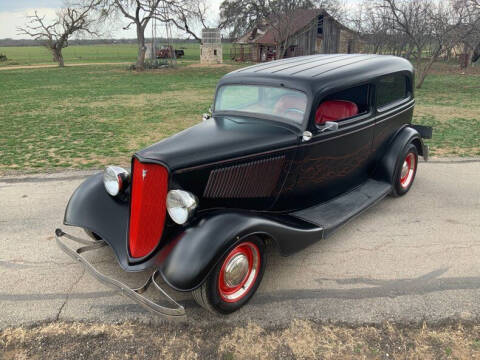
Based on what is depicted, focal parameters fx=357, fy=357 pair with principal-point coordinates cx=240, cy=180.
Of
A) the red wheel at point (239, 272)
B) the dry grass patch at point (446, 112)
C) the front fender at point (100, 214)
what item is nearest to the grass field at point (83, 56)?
the dry grass patch at point (446, 112)

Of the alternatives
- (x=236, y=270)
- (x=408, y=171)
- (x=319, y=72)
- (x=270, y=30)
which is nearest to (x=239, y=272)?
(x=236, y=270)

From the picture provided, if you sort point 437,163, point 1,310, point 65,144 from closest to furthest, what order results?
point 1,310 < point 437,163 < point 65,144

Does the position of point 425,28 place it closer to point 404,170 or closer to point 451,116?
point 451,116

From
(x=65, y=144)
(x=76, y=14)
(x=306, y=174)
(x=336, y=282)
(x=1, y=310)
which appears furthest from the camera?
(x=76, y=14)

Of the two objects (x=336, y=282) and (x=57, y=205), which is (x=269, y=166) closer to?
(x=336, y=282)

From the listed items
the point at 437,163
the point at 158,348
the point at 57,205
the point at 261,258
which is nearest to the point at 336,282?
the point at 261,258

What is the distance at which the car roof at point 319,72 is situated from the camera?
3707mm

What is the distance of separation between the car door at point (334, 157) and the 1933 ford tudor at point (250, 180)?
14 mm

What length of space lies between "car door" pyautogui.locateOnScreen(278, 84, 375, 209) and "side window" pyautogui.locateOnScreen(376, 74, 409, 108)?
243 millimetres

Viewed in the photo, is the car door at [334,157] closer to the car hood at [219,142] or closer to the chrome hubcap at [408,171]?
the car hood at [219,142]

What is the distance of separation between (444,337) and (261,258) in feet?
4.85

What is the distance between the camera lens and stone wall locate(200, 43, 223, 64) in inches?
1390

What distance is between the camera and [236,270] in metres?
2.88

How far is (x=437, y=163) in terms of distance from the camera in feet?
21.0
